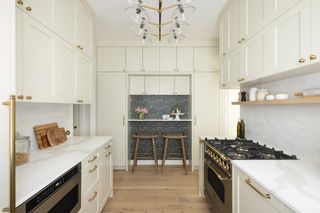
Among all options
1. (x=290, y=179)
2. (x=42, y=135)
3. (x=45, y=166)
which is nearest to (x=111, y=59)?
(x=42, y=135)

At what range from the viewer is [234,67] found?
2.28 meters

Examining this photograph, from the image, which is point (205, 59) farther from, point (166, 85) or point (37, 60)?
point (37, 60)

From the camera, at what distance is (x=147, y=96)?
4.20 meters

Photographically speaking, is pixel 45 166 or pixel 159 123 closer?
pixel 45 166

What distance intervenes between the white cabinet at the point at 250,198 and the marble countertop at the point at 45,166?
1.25 meters

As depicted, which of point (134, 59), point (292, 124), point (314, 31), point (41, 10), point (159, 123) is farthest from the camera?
point (159, 123)

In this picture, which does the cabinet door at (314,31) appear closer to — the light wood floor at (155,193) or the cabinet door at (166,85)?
the light wood floor at (155,193)

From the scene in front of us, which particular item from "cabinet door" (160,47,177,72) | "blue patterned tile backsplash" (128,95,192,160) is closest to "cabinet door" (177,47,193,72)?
"cabinet door" (160,47,177,72)

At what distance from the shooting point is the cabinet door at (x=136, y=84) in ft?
13.0

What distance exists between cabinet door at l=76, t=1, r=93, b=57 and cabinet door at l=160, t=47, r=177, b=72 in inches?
59.1

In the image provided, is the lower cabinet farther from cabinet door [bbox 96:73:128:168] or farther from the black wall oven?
cabinet door [bbox 96:73:128:168]

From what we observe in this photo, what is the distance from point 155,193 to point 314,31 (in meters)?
2.64

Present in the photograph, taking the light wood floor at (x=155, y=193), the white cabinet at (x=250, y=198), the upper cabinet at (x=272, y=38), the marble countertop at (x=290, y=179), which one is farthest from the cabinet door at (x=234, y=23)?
the light wood floor at (x=155, y=193)

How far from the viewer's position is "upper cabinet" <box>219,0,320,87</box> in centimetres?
114
